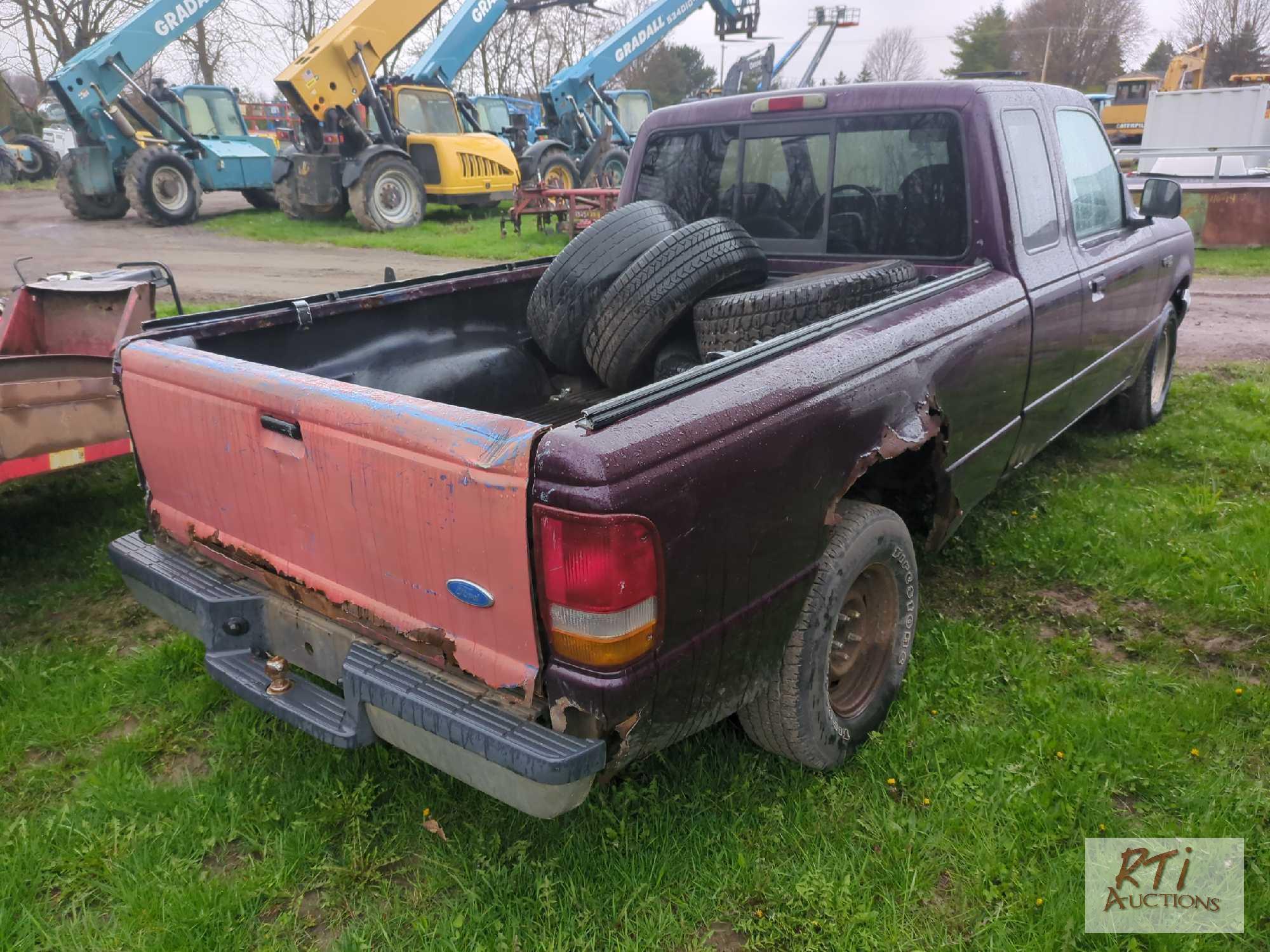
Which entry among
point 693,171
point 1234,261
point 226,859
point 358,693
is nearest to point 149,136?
point 693,171

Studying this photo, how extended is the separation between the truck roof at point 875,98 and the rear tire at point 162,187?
1482cm

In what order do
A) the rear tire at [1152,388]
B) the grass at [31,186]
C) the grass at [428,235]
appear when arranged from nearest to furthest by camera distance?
the rear tire at [1152,388] < the grass at [428,235] < the grass at [31,186]

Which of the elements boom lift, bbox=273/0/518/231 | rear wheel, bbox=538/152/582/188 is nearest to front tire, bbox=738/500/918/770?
boom lift, bbox=273/0/518/231

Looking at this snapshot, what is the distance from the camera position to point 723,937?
225 cm

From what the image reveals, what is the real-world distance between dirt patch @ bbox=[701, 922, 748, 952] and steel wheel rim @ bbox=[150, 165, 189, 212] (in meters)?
17.3

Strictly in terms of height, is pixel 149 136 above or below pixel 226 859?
above

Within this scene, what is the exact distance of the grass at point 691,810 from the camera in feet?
7.47

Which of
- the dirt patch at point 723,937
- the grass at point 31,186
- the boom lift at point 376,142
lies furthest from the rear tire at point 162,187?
the dirt patch at point 723,937

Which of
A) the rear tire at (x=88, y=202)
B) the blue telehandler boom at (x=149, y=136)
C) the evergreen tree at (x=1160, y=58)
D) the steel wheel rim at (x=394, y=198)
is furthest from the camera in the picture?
the evergreen tree at (x=1160, y=58)

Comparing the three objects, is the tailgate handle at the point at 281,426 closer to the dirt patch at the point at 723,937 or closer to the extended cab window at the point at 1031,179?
the dirt patch at the point at 723,937

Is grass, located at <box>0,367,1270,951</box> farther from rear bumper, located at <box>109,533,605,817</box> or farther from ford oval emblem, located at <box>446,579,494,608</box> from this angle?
ford oval emblem, located at <box>446,579,494,608</box>

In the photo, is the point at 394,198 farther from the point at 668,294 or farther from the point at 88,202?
the point at 668,294

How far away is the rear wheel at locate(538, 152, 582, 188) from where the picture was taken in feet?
56.5

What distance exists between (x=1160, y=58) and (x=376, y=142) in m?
60.4
